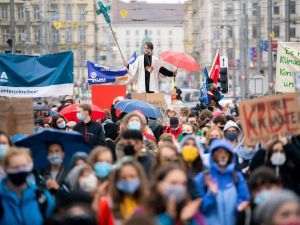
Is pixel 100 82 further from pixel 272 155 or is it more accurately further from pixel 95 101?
pixel 272 155

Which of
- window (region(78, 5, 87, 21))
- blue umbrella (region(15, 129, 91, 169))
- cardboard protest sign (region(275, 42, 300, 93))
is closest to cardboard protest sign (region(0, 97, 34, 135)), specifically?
blue umbrella (region(15, 129, 91, 169))

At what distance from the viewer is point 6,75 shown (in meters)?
14.9

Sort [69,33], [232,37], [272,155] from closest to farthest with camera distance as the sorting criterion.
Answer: [272,155], [232,37], [69,33]

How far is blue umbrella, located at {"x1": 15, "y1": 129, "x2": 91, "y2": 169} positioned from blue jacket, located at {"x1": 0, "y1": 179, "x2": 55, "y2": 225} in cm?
161

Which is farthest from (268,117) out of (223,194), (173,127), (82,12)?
(82,12)

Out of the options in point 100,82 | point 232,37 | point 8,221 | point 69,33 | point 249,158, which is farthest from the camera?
point 69,33

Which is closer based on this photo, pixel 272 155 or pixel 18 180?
pixel 18 180

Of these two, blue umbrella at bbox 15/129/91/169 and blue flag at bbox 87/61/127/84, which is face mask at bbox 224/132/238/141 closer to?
blue umbrella at bbox 15/129/91/169

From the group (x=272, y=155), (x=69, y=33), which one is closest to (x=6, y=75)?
(x=272, y=155)

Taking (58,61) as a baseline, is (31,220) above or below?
below

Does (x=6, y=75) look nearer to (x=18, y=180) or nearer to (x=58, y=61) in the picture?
(x=58, y=61)

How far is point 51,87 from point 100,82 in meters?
7.20

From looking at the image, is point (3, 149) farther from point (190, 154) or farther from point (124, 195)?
point (124, 195)

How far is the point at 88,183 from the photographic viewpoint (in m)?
8.33
